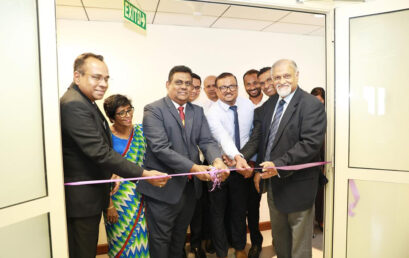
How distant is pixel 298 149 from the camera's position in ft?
6.07

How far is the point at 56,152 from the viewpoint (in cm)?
141

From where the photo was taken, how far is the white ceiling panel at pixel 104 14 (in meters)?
2.87

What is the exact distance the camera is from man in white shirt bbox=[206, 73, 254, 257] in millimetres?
2467

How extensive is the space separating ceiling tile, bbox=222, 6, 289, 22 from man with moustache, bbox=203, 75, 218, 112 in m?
0.74

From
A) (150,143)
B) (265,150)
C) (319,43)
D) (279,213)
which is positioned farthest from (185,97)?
(319,43)

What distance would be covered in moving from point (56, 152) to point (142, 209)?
97 cm

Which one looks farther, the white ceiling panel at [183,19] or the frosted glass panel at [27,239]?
the white ceiling panel at [183,19]

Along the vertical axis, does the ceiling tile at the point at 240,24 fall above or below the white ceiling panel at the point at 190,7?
below

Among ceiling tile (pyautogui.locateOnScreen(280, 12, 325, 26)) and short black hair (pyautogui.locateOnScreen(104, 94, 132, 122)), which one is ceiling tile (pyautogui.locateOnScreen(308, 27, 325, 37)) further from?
short black hair (pyautogui.locateOnScreen(104, 94, 132, 122))

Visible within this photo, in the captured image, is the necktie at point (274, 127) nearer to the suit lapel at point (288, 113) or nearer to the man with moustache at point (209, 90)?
the suit lapel at point (288, 113)

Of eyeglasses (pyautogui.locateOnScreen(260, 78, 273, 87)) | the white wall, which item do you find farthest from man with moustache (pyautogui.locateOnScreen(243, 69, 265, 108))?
the white wall

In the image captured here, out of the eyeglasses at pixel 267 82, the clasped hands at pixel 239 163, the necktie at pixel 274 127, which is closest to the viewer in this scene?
the necktie at pixel 274 127

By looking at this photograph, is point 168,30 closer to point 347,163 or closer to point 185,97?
point 185,97

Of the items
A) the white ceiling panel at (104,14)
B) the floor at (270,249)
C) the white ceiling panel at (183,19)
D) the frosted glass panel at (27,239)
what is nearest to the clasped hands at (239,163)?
the floor at (270,249)
